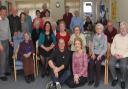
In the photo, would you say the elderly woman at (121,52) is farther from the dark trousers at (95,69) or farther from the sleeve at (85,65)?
the sleeve at (85,65)

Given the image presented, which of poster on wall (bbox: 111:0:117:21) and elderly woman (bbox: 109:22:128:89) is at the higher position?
poster on wall (bbox: 111:0:117:21)

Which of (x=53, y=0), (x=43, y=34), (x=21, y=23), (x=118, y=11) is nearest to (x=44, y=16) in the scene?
(x=21, y=23)

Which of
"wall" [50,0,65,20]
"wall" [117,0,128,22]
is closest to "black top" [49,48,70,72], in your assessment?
"wall" [117,0,128,22]

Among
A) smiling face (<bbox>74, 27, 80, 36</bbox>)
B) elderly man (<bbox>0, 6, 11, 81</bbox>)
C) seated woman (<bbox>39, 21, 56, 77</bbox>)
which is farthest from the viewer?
seated woman (<bbox>39, 21, 56, 77</bbox>)

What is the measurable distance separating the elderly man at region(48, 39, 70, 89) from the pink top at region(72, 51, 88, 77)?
0.50 ft

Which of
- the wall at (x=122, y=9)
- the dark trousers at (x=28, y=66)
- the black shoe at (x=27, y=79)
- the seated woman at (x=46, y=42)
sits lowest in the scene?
the black shoe at (x=27, y=79)

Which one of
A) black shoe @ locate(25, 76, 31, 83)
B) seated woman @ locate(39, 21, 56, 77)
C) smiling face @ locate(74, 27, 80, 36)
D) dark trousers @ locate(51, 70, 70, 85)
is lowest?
black shoe @ locate(25, 76, 31, 83)

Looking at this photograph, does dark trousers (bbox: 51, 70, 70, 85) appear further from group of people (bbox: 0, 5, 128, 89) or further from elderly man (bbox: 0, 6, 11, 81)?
elderly man (bbox: 0, 6, 11, 81)

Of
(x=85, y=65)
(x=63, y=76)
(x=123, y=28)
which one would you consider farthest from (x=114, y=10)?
(x=63, y=76)

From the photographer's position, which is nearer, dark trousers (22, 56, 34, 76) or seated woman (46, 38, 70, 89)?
seated woman (46, 38, 70, 89)

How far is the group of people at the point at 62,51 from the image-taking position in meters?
5.79

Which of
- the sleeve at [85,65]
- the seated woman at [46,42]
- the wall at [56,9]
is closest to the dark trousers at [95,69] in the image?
the sleeve at [85,65]

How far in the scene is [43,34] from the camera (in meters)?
6.69

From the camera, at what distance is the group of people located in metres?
5.79
